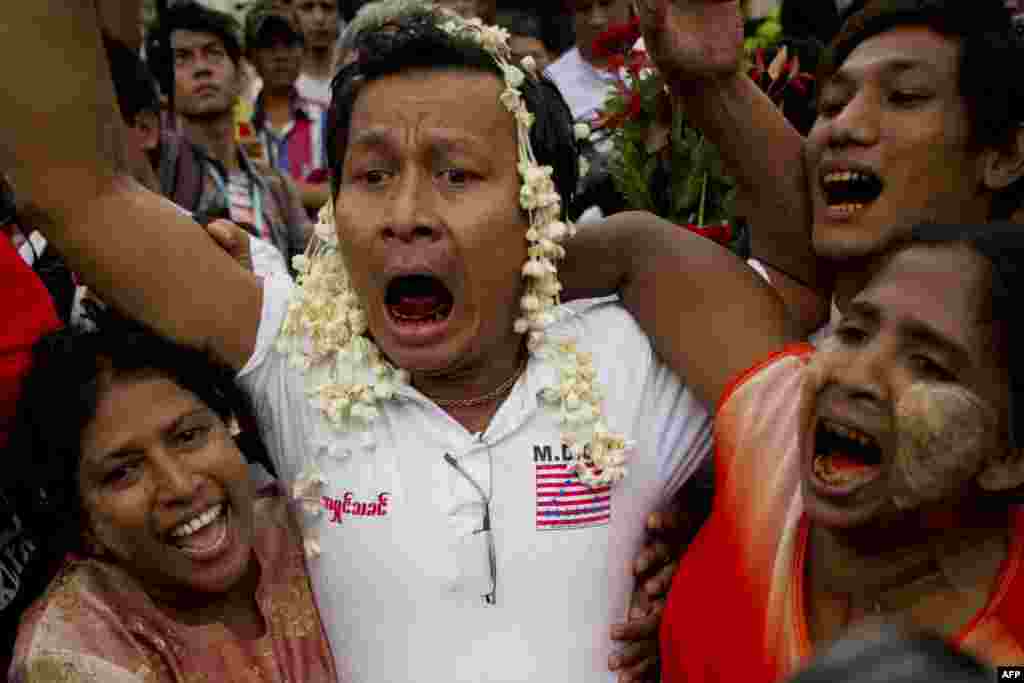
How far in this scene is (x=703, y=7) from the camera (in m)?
2.59

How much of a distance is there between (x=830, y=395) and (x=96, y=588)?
4.95ft

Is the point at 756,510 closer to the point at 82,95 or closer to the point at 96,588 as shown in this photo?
the point at 96,588

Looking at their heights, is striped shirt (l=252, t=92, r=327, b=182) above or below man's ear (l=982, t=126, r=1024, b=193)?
below

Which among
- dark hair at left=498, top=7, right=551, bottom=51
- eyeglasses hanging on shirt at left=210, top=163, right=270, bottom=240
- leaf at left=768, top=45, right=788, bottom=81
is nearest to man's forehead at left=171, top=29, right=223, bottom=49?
eyeglasses hanging on shirt at left=210, top=163, right=270, bottom=240

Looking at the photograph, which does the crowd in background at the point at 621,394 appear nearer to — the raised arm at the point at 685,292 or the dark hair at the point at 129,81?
the raised arm at the point at 685,292

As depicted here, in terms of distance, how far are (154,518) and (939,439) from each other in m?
1.52

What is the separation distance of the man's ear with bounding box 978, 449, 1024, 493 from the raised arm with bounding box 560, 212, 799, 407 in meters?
0.58

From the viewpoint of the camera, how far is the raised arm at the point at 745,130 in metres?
2.61

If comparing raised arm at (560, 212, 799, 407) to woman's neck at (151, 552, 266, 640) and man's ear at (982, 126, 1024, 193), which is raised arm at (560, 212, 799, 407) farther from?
woman's neck at (151, 552, 266, 640)

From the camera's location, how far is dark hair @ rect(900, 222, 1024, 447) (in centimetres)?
193

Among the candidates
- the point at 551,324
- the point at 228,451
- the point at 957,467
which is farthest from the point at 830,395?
the point at 228,451

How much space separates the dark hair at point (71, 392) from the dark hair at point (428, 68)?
1.68ft

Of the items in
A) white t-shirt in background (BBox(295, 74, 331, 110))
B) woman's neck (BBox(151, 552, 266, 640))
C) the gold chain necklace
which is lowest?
woman's neck (BBox(151, 552, 266, 640))

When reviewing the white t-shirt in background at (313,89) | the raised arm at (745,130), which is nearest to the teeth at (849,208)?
the raised arm at (745,130)
